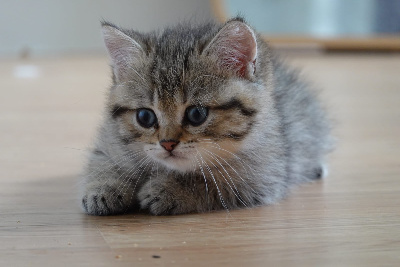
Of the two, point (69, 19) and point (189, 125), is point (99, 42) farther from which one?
point (189, 125)

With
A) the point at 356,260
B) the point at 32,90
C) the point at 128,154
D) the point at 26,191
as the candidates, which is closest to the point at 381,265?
the point at 356,260

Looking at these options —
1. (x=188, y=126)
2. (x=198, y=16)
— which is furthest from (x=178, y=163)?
(x=198, y=16)

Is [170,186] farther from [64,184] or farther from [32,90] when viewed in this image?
[32,90]

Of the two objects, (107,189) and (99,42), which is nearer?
(107,189)

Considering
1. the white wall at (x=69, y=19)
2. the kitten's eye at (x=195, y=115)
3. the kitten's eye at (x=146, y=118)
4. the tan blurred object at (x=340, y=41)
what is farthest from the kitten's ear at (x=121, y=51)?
the white wall at (x=69, y=19)

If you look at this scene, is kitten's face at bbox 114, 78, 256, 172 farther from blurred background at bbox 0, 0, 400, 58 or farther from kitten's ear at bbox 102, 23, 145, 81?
blurred background at bbox 0, 0, 400, 58
